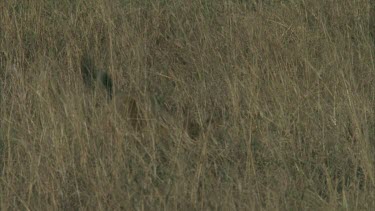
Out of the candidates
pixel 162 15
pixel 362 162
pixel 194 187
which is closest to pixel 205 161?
pixel 194 187

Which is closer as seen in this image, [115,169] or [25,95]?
[115,169]

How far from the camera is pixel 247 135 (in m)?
3.60

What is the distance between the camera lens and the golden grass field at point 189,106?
318cm

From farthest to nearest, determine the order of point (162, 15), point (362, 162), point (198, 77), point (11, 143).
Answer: point (162, 15) < point (198, 77) < point (11, 143) < point (362, 162)

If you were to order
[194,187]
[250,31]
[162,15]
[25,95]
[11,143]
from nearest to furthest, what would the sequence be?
[194,187]
[11,143]
[25,95]
[250,31]
[162,15]

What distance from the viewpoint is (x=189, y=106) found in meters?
4.00

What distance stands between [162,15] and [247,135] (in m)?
1.58

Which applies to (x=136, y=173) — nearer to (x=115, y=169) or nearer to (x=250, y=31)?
(x=115, y=169)

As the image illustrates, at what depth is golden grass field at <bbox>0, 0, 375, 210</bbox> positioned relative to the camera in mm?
3178

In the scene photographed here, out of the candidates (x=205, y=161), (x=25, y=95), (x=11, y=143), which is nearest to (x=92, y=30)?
(x=25, y=95)

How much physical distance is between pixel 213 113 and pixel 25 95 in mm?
747

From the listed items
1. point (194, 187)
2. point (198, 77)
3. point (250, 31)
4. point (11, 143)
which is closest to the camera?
point (194, 187)

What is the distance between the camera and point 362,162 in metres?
3.31

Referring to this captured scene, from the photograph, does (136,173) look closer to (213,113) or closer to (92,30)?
(213,113)
